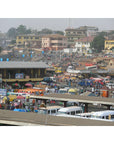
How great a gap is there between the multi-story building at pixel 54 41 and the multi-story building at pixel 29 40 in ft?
0.78

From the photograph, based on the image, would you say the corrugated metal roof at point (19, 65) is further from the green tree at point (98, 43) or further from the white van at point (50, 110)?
the white van at point (50, 110)

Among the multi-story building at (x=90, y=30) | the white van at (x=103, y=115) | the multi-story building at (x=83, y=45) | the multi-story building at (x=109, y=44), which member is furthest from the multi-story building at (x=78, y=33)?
the white van at (x=103, y=115)

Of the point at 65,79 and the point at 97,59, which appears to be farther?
the point at 97,59

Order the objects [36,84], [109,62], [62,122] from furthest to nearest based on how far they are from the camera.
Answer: [109,62] < [36,84] < [62,122]

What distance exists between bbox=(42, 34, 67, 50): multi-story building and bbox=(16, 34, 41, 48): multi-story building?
238 mm

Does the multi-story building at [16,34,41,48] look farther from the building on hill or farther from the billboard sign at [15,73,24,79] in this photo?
the billboard sign at [15,73,24,79]

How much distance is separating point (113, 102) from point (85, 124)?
2543 mm

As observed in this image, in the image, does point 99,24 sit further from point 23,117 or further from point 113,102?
point 23,117

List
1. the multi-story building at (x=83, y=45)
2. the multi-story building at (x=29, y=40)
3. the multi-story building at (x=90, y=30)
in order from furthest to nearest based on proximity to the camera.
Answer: the multi-story building at (x=90, y=30), the multi-story building at (x=83, y=45), the multi-story building at (x=29, y=40)

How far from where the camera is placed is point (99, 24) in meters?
12.8

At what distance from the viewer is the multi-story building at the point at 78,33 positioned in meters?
13.0

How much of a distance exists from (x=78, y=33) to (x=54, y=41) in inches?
49.6

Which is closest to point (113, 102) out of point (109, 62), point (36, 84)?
point (36, 84)

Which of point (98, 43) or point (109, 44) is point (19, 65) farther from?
point (109, 44)
